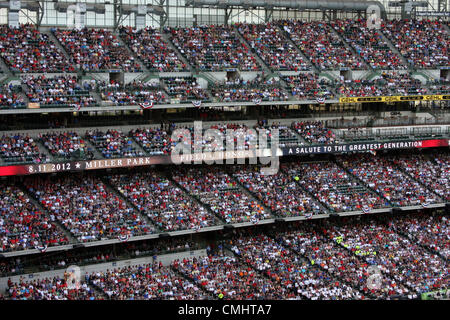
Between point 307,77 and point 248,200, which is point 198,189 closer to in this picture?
point 248,200

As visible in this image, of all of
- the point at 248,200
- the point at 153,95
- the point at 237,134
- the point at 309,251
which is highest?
the point at 153,95

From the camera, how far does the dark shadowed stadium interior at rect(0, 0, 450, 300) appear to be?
→ 3772 centimetres

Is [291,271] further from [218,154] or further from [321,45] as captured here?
[321,45]

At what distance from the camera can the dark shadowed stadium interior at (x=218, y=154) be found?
37.7 m

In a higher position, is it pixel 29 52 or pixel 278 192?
pixel 29 52

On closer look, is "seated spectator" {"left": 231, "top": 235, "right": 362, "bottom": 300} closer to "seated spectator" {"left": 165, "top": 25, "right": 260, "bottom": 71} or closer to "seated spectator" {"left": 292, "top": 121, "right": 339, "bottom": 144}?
"seated spectator" {"left": 292, "top": 121, "right": 339, "bottom": 144}

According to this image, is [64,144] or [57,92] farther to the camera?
[57,92]

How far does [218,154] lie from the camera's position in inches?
1740

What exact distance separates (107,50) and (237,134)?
1153 centimetres

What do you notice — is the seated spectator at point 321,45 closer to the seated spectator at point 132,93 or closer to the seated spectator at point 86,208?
the seated spectator at point 132,93

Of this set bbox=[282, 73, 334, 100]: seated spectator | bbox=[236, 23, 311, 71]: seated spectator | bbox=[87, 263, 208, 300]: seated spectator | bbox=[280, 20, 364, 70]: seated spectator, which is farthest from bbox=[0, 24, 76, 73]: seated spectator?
bbox=[280, 20, 364, 70]: seated spectator

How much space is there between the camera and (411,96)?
2115 inches

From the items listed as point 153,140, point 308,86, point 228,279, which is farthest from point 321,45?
point 228,279
